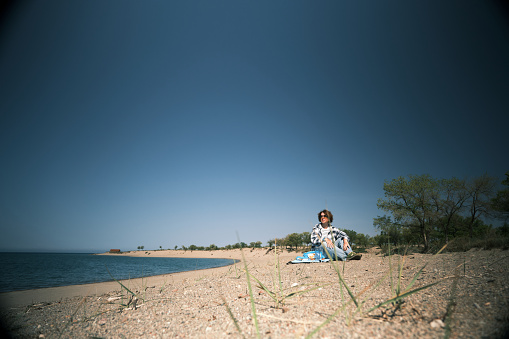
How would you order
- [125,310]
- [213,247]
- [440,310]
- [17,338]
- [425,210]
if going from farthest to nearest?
[213,247], [425,210], [125,310], [17,338], [440,310]

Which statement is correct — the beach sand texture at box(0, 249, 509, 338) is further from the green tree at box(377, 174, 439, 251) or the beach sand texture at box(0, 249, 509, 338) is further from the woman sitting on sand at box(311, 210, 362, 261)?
the green tree at box(377, 174, 439, 251)

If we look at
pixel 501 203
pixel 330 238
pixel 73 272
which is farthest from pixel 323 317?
pixel 501 203

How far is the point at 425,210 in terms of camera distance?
20.0 m

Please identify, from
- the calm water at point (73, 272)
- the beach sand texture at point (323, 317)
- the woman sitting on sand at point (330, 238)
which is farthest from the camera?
the calm water at point (73, 272)

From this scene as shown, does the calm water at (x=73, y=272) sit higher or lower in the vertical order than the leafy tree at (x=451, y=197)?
lower

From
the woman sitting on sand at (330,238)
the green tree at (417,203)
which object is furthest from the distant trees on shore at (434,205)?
the woman sitting on sand at (330,238)

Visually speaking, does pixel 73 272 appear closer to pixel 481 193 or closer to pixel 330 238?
pixel 330 238

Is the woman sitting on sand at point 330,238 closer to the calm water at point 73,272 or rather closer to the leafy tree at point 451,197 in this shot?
the calm water at point 73,272

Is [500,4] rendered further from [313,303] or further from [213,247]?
[213,247]

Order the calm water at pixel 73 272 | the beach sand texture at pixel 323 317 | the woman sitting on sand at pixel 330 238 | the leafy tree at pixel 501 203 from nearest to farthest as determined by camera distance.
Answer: the beach sand texture at pixel 323 317 → the woman sitting on sand at pixel 330 238 → the calm water at pixel 73 272 → the leafy tree at pixel 501 203

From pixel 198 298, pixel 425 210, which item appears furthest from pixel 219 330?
pixel 425 210

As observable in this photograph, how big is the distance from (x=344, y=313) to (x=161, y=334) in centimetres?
178

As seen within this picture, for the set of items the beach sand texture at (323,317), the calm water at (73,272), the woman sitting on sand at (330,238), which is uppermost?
the woman sitting on sand at (330,238)

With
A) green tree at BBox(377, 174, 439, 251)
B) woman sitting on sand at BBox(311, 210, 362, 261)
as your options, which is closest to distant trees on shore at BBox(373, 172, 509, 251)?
green tree at BBox(377, 174, 439, 251)
